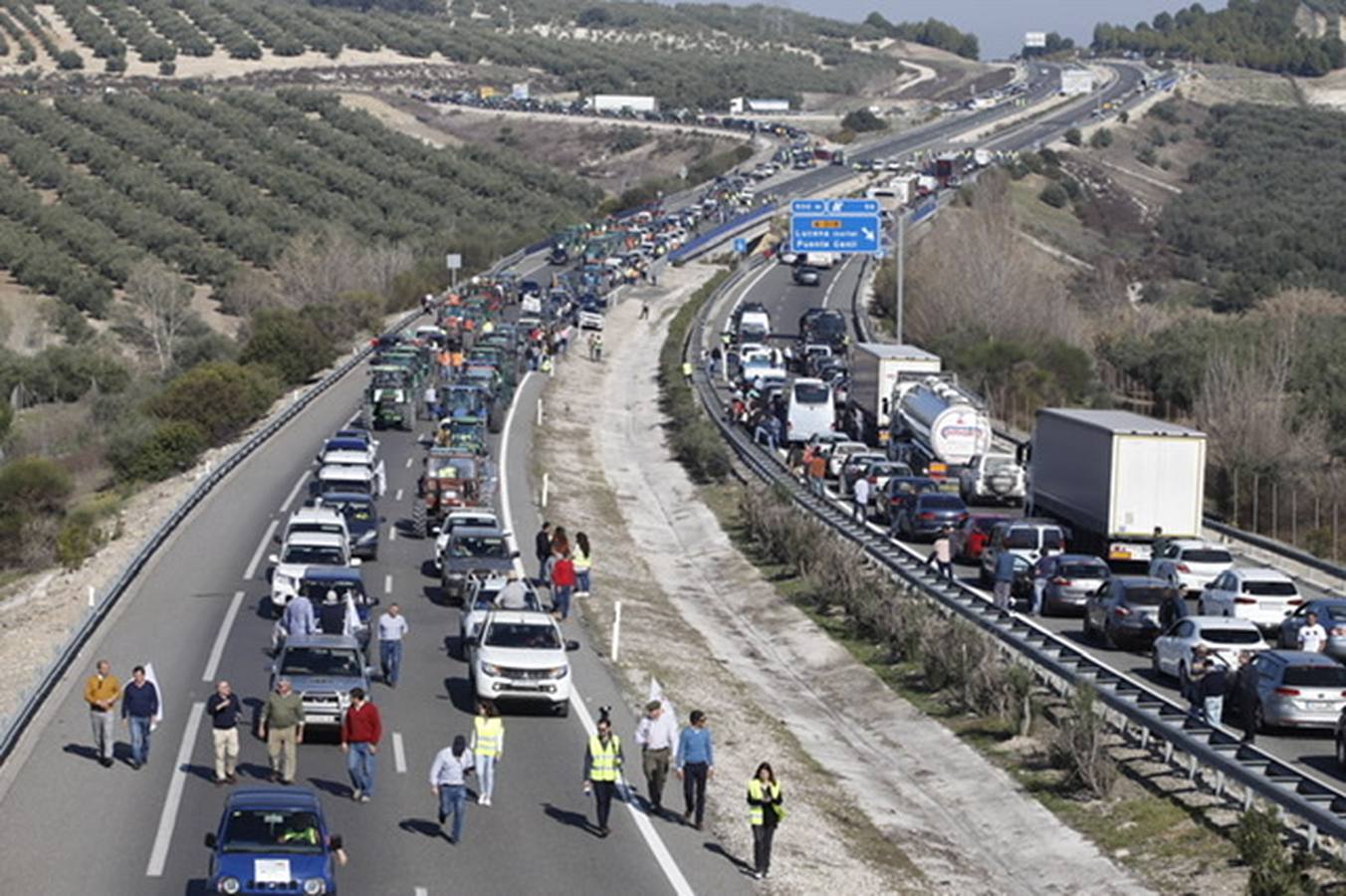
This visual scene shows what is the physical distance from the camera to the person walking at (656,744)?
2538 cm

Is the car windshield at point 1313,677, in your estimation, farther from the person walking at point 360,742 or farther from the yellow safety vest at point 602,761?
the person walking at point 360,742

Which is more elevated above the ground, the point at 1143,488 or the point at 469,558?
the point at 1143,488

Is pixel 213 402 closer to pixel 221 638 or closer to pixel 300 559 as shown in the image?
pixel 300 559

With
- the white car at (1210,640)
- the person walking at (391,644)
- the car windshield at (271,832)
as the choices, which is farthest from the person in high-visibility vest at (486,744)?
the white car at (1210,640)

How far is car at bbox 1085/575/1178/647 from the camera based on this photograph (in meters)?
35.8

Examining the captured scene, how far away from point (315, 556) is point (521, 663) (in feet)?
30.0

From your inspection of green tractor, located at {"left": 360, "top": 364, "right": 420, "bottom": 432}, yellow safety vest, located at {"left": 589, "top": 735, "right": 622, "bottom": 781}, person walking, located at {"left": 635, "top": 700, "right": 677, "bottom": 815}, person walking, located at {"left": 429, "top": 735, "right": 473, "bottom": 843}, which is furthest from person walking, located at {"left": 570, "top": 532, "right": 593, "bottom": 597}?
green tractor, located at {"left": 360, "top": 364, "right": 420, "bottom": 432}

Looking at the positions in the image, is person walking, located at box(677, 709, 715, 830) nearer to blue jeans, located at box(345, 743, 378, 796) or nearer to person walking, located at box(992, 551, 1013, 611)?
blue jeans, located at box(345, 743, 378, 796)

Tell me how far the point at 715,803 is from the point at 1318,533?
27651 mm

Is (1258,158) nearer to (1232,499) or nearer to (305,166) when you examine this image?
(305,166)

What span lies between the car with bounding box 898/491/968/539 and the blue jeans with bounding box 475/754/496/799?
2372cm

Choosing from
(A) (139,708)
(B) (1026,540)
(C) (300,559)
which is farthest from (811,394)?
(A) (139,708)

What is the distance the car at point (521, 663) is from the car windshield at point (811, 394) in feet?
117

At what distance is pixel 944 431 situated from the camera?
56.1 meters
